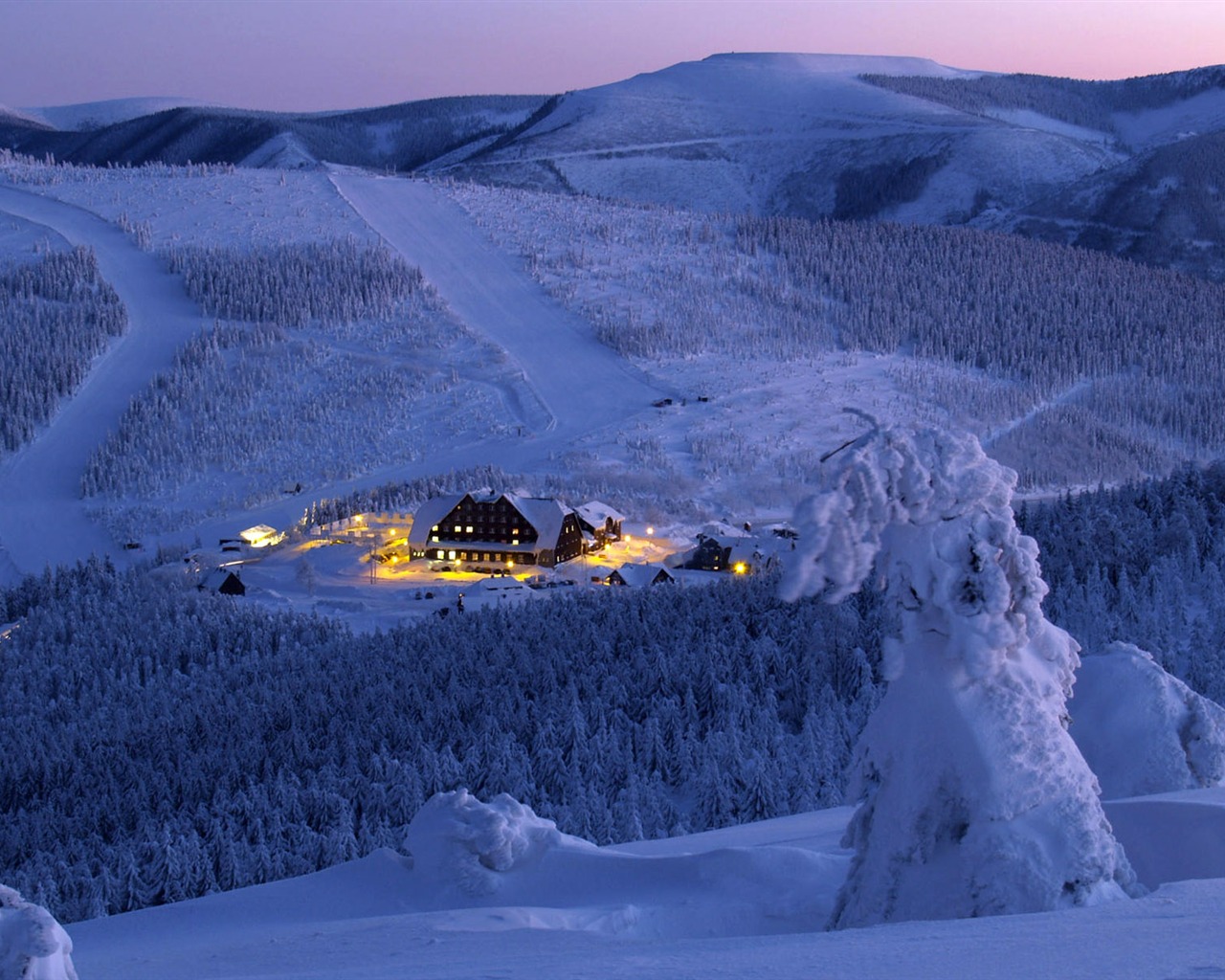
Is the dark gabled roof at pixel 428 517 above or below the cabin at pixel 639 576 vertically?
above

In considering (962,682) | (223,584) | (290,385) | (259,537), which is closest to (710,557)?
(223,584)

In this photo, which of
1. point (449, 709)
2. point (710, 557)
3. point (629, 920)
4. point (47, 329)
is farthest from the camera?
point (47, 329)

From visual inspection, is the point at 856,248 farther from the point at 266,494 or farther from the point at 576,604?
the point at 576,604

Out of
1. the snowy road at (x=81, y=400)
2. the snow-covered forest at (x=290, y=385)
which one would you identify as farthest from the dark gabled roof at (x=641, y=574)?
the snowy road at (x=81, y=400)

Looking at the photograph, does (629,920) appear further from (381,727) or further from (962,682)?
(381,727)

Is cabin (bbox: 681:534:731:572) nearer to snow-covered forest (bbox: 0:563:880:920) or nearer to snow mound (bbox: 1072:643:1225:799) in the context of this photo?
snow-covered forest (bbox: 0:563:880:920)

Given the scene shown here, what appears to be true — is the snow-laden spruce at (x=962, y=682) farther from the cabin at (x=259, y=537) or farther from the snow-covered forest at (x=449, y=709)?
the cabin at (x=259, y=537)

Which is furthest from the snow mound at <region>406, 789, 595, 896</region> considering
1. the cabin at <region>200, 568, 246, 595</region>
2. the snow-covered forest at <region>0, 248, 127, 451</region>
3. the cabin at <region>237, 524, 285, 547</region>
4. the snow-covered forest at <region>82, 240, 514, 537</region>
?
the snow-covered forest at <region>0, 248, 127, 451</region>
